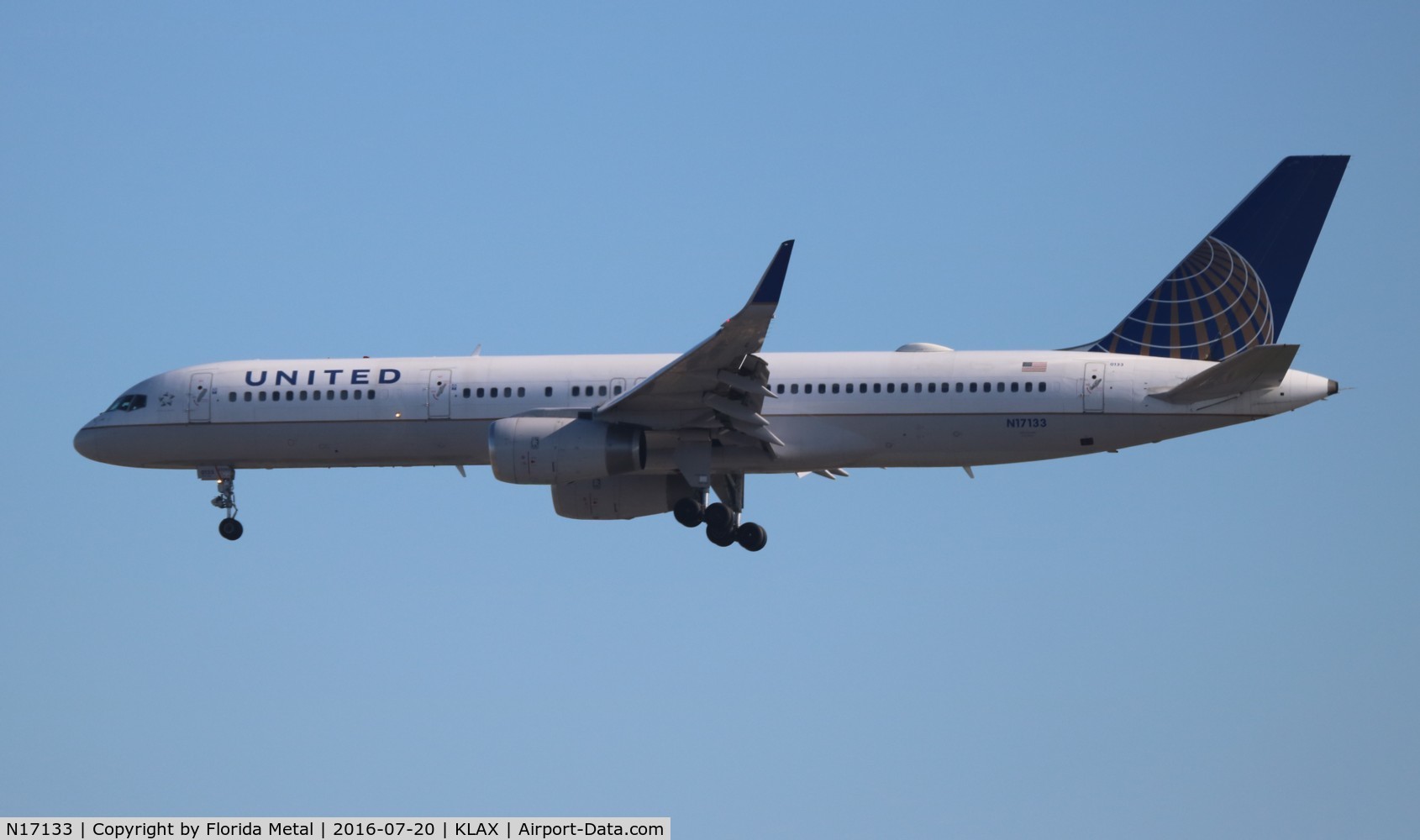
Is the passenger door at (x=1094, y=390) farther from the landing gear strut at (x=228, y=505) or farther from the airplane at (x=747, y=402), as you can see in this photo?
the landing gear strut at (x=228, y=505)

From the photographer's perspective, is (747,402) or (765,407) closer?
(747,402)

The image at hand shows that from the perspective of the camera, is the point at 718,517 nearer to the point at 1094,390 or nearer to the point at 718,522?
the point at 718,522

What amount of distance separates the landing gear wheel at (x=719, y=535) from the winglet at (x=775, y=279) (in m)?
7.10

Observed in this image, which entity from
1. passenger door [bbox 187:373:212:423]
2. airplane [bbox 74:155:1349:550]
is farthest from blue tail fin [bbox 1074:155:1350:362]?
passenger door [bbox 187:373:212:423]

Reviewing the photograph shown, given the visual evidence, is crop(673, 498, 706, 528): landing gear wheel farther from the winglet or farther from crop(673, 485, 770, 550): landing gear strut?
the winglet

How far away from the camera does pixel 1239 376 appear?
37062 mm

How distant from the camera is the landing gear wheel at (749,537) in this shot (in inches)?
1625

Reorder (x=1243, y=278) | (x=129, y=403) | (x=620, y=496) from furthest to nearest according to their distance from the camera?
(x=129, y=403)
(x=620, y=496)
(x=1243, y=278)

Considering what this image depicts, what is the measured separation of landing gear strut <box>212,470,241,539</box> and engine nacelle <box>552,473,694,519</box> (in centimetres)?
680

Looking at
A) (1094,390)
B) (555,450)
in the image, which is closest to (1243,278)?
(1094,390)

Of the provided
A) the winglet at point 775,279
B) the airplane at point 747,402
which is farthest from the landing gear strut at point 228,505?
the winglet at point 775,279

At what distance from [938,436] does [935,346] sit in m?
2.37

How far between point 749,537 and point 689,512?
1.47 m

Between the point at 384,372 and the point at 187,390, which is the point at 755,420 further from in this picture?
the point at 187,390
